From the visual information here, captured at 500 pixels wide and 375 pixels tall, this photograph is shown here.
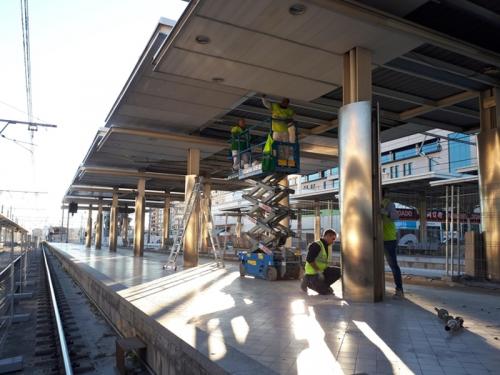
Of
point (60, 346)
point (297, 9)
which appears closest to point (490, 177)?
point (297, 9)

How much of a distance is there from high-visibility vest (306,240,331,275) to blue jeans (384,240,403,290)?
1133mm

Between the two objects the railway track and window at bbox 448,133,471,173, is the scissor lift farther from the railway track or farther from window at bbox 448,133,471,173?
window at bbox 448,133,471,173

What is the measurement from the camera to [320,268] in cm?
830

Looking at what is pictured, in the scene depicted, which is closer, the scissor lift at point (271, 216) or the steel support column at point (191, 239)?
the scissor lift at point (271, 216)

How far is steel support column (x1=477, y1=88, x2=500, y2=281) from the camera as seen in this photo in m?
9.88

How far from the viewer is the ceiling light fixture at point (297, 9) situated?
7.09 meters

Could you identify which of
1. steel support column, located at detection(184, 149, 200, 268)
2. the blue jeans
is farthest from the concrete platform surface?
steel support column, located at detection(184, 149, 200, 268)

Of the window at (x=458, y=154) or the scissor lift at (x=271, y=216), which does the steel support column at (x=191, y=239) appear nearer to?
the scissor lift at (x=271, y=216)

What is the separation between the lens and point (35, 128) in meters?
18.9

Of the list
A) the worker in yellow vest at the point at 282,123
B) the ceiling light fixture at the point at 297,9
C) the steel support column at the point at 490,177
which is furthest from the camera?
the worker in yellow vest at the point at 282,123

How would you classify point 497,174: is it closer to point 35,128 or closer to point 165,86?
point 165,86

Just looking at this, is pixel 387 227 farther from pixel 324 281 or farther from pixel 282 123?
pixel 282 123

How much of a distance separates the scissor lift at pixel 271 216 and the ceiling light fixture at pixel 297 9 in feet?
11.9

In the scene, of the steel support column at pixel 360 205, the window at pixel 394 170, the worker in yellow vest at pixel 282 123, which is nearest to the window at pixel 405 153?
the window at pixel 394 170
